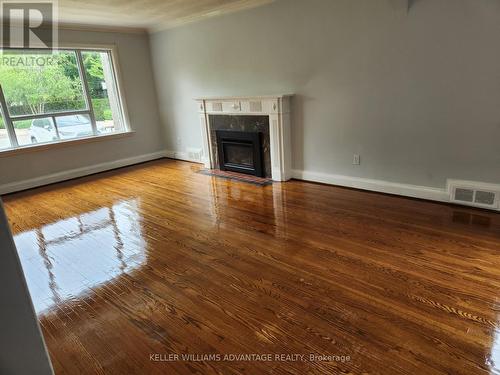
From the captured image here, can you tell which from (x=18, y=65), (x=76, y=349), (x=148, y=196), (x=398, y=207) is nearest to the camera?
(x=76, y=349)

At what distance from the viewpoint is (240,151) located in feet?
16.1

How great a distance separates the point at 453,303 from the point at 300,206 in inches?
71.2

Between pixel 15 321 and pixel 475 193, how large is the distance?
366 cm

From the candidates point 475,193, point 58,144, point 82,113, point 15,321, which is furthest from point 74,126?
point 475,193

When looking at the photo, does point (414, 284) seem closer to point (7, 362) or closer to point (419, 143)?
point (419, 143)

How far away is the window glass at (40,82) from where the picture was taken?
449 cm

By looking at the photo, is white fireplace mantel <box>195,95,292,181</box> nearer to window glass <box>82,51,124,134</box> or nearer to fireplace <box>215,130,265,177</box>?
fireplace <box>215,130,265,177</box>

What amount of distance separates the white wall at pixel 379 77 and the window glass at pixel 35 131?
2778mm

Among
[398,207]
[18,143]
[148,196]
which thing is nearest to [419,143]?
[398,207]

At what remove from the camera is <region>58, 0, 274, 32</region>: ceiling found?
3.85 metres

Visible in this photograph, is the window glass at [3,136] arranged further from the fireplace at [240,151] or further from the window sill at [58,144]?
the fireplace at [240,151]

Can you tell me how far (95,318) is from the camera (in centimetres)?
193

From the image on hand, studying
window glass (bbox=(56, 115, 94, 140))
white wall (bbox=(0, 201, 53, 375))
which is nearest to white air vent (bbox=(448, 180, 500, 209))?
white wall (bbox=(0, 201, 53, 375))

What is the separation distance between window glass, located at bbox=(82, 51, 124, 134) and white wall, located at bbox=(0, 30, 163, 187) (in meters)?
0.20
